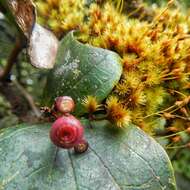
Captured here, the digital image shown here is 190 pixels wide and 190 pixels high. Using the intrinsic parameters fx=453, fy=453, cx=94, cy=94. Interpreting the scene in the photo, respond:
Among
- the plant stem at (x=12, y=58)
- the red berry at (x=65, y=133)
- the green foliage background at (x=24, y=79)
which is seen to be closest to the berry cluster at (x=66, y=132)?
the red berry at (x=65, y=133)

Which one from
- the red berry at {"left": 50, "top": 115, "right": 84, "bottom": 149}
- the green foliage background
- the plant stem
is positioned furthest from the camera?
the green foliage background

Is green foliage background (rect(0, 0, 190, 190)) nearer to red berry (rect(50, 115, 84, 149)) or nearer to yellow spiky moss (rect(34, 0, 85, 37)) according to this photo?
yellow spiky moss (rect(34, 0, 85, 37))

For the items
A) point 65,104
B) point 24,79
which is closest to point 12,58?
point 65,104

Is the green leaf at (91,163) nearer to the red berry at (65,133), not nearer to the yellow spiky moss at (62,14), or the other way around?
the red berry at (65,133)

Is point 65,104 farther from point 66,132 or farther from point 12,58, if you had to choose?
point 12,58

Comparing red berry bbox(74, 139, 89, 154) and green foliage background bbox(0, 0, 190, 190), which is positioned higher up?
red berry bbox(74, 139, 89, 154)

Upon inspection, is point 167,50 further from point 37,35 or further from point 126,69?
point 37,35

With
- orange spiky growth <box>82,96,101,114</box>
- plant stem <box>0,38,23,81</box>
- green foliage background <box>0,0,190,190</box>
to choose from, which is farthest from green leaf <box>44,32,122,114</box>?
green foliage background <box>0,0,190,190</box>
